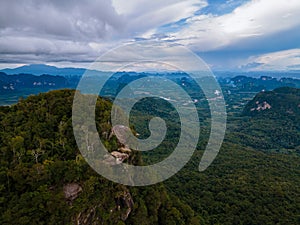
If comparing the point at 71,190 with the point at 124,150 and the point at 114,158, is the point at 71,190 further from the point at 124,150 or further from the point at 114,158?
the point at 124,150

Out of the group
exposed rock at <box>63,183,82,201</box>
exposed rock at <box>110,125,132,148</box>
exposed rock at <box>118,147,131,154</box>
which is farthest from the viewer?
exposed rock at <box>110,125,132,148</box>

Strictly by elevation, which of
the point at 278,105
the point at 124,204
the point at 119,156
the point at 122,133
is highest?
the point at 122,133

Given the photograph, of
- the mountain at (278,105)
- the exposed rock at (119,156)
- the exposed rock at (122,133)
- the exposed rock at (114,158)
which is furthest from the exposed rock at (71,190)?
the mountain at (278,105)

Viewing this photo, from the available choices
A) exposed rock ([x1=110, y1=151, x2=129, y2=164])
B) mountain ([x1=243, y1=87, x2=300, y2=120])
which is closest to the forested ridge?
exposed rock ([x1=110, y1=151, x2=129, y2=164])

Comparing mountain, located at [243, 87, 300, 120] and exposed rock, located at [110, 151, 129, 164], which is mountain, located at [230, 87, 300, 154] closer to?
mountain, located at [243, 87, 300, 120]

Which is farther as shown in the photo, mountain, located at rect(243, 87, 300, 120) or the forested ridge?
mountain, located at rect(243, 87, 300, 120)

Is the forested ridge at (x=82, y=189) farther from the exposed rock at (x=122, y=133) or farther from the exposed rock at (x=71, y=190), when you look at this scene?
the exposed rock at (x=122, y=133)

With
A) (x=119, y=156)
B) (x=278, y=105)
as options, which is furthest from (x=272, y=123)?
(x=119, y=156)

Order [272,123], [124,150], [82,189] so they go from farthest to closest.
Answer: [272,123]
[124,150]
[82,189]
